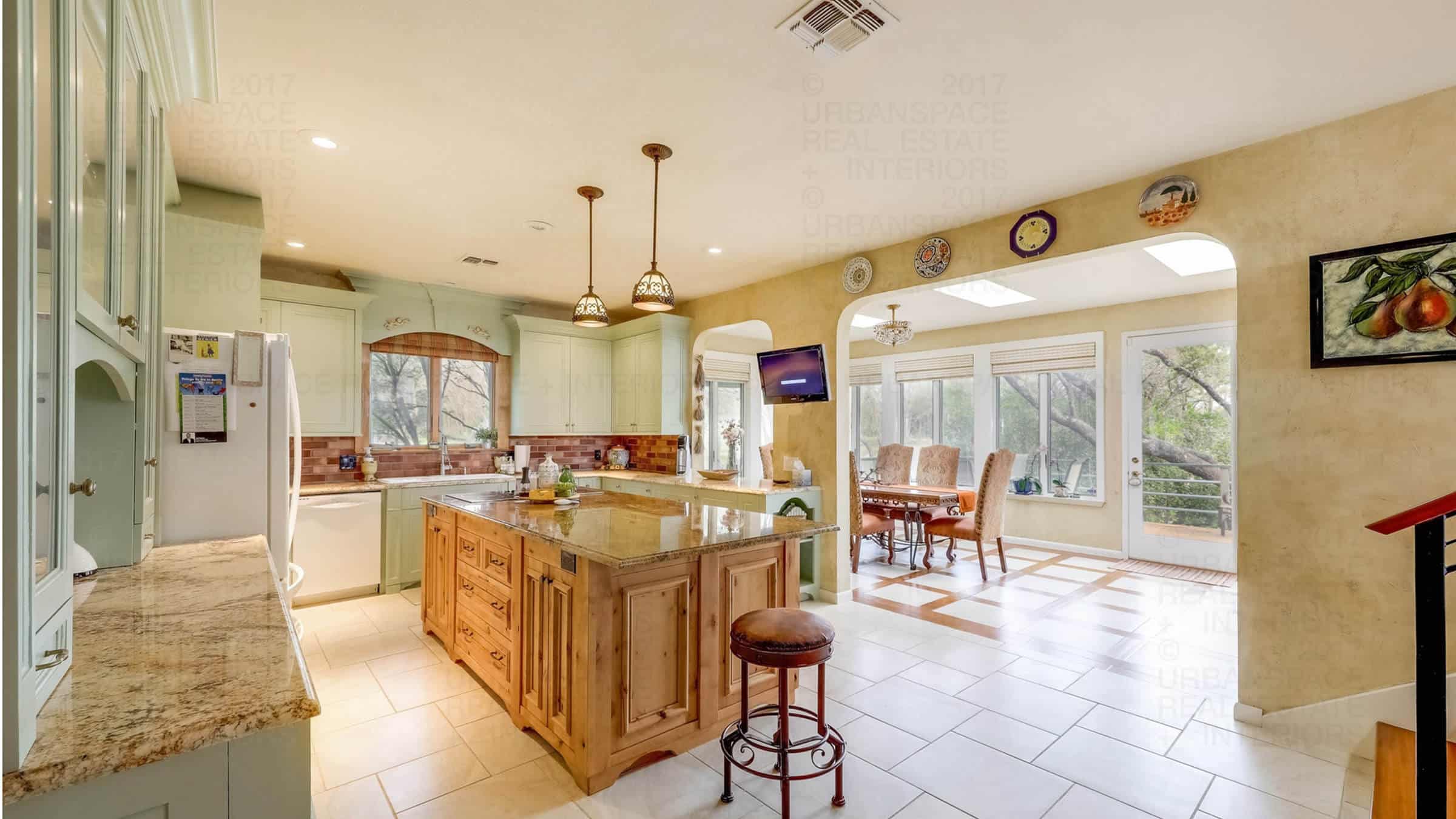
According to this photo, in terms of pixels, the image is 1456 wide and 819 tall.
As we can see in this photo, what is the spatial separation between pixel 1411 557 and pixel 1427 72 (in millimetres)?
1736

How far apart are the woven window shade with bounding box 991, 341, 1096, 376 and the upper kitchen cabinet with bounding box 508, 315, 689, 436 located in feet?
11.5

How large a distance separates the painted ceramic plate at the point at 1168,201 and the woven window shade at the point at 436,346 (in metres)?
5.14

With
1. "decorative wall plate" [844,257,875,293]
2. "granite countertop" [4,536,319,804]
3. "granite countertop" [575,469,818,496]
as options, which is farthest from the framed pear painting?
"granite countertop" [4,536,319,804]

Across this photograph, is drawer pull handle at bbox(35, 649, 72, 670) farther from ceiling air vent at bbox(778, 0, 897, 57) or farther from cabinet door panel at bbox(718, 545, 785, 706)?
ceiling air vent at bbox(778, 0, 897, 57)

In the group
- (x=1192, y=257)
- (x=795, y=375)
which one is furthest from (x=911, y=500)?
(x=1192, y=257)

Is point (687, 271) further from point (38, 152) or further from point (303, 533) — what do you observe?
point (38, 152)

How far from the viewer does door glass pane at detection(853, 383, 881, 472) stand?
8000mm

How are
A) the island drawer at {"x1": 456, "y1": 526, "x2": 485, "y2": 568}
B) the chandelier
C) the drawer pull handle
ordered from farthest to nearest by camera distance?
the chandelier < the island drawer at {"x1": 456, "y1": 526, "x2": 485, "y2": 568} < the drawer pull handle

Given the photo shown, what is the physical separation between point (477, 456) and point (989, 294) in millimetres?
4986

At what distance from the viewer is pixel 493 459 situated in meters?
5.74

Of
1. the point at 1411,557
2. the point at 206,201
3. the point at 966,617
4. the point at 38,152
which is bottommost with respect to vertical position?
the point at 966,617

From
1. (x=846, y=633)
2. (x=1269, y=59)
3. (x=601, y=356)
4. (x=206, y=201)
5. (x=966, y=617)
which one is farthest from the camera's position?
(x=601, y=356)

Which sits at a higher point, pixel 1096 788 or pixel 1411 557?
pixel 1411 557

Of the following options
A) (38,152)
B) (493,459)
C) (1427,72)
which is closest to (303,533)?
(493,459)
